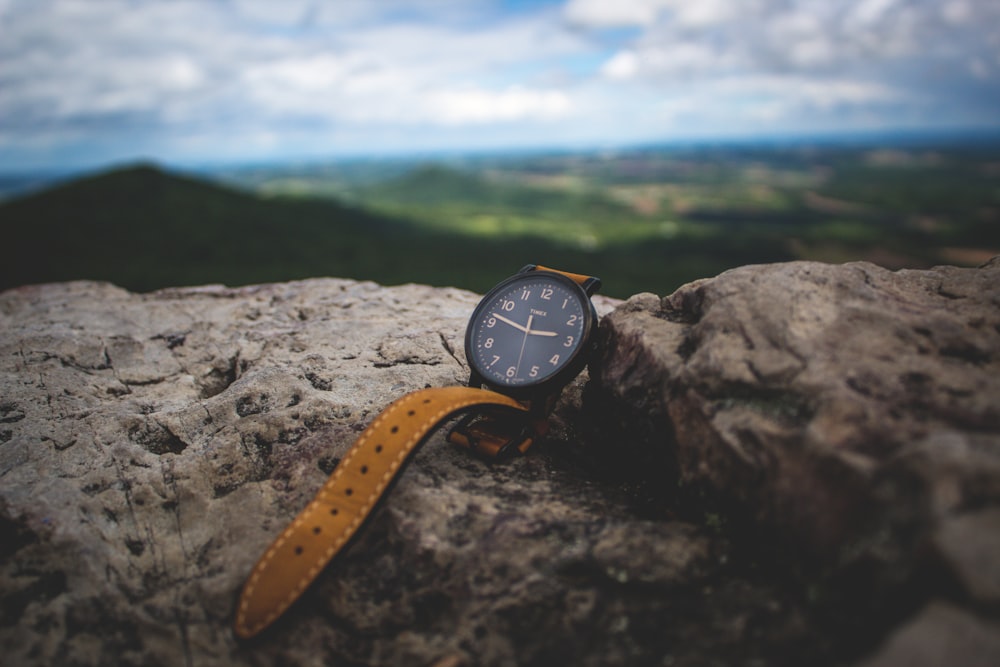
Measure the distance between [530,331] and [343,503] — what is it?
218 centimetres

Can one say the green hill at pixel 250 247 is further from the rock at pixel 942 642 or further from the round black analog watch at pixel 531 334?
the rock at pixel 942 642

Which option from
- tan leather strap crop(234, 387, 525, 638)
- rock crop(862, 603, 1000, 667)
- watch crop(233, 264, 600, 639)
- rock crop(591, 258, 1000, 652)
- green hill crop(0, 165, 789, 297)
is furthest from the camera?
green hill crop(0, 165, 789, 297)

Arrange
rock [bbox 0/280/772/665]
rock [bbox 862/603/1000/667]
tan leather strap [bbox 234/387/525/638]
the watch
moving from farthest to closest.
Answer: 1. the watch
2. tan leather strap [bbox 234/387/525/638]
3. rock [bbox 0/280/772/665]
4. rock [bbox 862/603/1000/667]

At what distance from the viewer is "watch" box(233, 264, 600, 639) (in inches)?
135

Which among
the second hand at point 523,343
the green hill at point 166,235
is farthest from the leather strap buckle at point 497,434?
the green hill at point 166,235

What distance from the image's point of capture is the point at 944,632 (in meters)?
2.06

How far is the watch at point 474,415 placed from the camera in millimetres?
3423

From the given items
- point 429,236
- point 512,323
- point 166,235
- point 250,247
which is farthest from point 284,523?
point 429,236

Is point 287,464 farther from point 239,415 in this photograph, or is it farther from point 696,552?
point 696,552

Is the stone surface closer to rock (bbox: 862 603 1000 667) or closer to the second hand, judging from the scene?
rock (bbox: 862 603 1000 667)

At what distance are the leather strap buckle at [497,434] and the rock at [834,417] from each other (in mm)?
639

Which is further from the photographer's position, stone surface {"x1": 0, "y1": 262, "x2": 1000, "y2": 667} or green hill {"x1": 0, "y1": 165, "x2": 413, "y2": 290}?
green hill {"x1": 0, "y1": 165, "x2": 413, "y2": 290}

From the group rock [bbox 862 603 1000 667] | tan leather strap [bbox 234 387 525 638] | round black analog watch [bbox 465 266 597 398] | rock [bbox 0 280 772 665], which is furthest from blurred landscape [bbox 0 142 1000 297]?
rock [bbox 862 603 1000 667]

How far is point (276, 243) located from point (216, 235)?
30.3 feet
